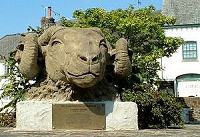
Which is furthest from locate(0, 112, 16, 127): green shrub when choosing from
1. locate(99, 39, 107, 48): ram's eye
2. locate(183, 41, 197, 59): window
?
locate(183, 41, 197, 59): window

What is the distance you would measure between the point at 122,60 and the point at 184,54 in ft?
114

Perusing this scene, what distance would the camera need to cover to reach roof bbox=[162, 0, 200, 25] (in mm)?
45844

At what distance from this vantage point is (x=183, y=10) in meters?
46.8

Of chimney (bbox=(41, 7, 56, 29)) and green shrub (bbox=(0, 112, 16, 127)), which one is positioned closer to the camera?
green shrub (bbox=(0, 112, 16, 127))

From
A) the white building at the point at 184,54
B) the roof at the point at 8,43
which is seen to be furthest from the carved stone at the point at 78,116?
the roof at the point at 8,43

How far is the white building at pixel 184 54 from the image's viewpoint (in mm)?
43219

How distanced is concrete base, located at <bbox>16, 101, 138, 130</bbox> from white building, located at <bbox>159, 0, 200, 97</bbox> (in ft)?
105

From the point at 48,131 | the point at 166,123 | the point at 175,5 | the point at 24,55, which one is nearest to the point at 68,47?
the point at 24,55

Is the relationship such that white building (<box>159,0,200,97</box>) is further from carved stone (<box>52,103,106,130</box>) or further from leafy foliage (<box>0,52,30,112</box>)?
carved stone (<box>52,103,106,130</box>)

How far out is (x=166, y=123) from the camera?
12516mm

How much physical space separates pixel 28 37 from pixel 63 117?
2034 millimetres

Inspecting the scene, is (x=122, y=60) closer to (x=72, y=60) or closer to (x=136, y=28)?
(x=72, y=60)

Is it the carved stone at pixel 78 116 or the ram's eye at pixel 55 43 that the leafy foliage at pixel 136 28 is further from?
the carved stone at pixel 78 116

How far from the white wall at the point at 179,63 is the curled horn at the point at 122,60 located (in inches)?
1278
